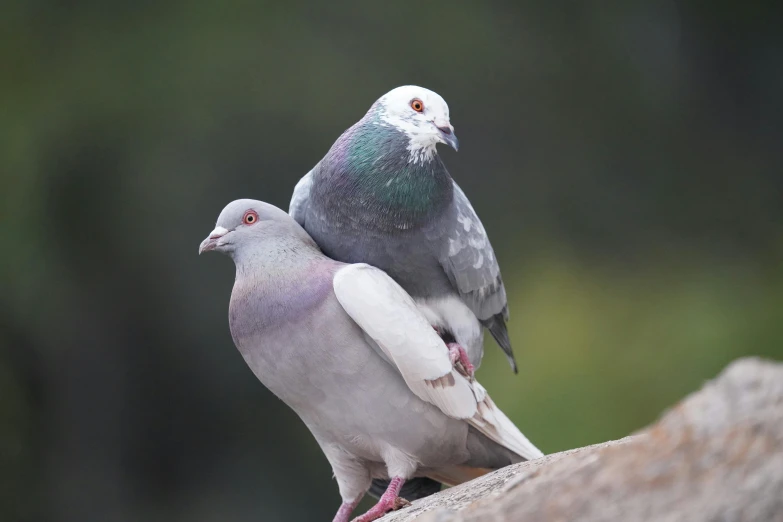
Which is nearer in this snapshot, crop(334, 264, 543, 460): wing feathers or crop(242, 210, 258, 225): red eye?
crop(334, 264, 543, 460): wing feathers

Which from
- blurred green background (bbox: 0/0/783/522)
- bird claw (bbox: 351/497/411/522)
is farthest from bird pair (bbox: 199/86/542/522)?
blurred green background (bbox: 0/0/783/522)

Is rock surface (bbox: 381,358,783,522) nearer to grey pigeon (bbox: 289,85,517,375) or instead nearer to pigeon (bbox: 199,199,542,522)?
pigeon (bbox: 199,199,542,522)

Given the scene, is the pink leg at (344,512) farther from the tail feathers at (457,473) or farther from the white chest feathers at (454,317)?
the white chest feathers at (454,317)

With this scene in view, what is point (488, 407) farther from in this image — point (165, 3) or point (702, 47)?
point (702, 47)

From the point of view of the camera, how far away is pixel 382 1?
7457 millimetres

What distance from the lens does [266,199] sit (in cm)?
700

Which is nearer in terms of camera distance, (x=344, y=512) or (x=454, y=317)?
(x=344, y=512)

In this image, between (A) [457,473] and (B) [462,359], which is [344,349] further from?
(A) [457,473]

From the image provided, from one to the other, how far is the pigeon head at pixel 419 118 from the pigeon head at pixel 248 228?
56cm

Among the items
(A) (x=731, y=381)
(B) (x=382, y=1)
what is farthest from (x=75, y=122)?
(A) (x=731, y=381)

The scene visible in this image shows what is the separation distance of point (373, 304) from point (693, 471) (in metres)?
1.60

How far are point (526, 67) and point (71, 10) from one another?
12.3 feet

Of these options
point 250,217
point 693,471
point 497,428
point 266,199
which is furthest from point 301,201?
point 266,199

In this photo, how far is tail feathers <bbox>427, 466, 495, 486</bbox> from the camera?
3769 millimetres
